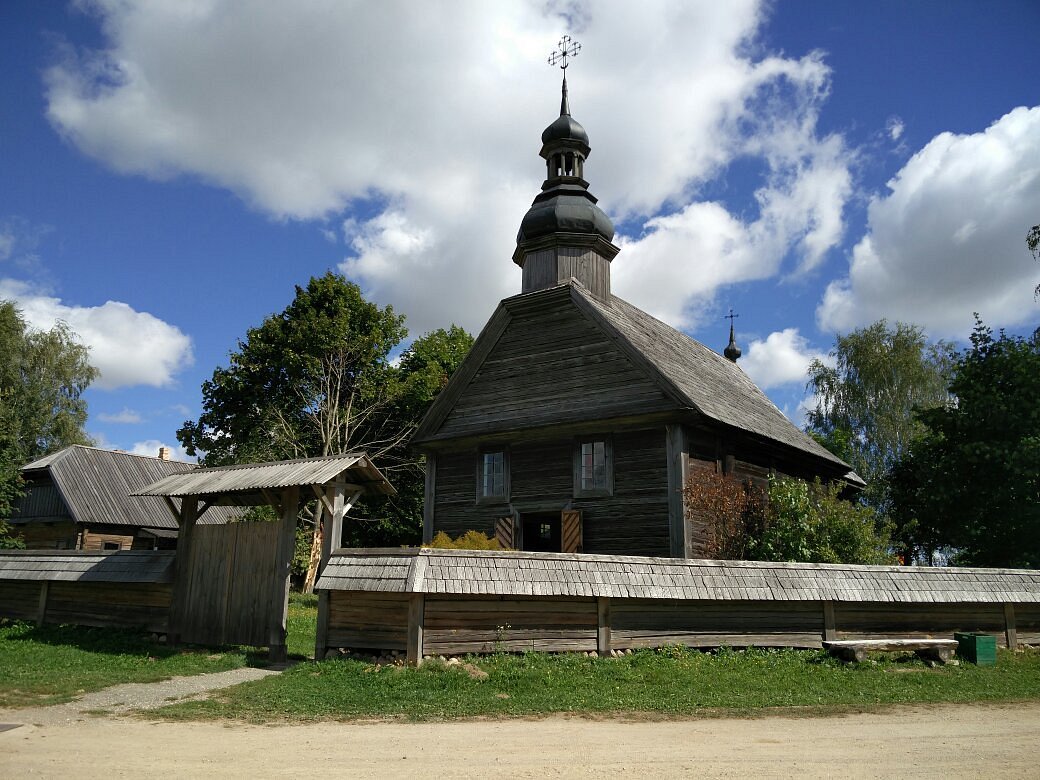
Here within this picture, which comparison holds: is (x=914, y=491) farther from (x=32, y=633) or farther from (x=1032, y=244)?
(x=32, y=633)

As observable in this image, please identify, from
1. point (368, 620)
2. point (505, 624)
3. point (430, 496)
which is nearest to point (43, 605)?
point (368, 620)

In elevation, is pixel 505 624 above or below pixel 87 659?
above

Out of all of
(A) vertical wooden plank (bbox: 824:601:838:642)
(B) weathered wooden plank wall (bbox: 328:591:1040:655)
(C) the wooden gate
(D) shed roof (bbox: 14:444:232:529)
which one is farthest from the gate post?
(D) shed roof (bbox: 14:444:232:529)

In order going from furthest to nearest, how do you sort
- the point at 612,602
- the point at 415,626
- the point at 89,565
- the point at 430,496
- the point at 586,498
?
the point at 430,496, the point at 586,498, the point at 89,565, the point at 612,602, the point at 415,626

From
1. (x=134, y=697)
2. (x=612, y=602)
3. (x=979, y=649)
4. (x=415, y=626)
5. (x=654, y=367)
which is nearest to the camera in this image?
(x=134, y=697)

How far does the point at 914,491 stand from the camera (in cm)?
2672

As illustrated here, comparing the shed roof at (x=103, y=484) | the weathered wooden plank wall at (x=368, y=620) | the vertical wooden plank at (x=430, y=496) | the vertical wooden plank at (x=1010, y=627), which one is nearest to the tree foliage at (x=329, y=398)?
the shed roof at (x=103, y=484)

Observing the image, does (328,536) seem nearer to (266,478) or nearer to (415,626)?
(266,478)

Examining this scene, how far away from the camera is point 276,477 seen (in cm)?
1371

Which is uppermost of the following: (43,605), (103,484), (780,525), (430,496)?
(103,484)

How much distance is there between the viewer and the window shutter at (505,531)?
66.3 ft

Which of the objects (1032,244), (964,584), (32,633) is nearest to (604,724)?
(964,584)

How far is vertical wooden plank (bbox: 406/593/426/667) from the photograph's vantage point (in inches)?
444

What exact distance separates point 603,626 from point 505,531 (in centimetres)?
811
